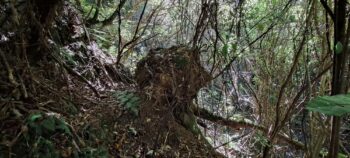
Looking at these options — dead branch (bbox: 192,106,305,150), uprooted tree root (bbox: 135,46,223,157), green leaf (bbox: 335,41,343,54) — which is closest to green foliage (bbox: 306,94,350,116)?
green leaf (bbox: 335,41,343,54)

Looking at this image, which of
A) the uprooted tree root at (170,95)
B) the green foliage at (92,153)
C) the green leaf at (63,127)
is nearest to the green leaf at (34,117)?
the green leaf at (63,127)

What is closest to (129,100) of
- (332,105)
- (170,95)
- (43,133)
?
(170,95)

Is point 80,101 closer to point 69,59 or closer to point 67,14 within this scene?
point 69,59

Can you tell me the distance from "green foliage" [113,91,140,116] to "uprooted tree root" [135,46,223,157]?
92 millimetres

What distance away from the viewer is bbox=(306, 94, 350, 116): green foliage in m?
1.07

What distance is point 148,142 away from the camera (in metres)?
2.82

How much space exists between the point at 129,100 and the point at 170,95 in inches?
15.1

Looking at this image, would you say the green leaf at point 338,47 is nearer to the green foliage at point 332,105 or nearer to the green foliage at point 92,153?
the green foliage at point 332,105

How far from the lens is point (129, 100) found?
312 cm

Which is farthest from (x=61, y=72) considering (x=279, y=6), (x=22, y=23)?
(x=279, y=6)

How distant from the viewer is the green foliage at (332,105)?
3.50 feet

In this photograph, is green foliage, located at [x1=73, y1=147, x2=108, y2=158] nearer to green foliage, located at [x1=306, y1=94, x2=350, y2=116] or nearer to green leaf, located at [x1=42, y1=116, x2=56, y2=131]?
green leaf, located at [x1=42, y1=116, x2=56, y2=131]

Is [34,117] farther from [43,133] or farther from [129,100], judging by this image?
[129,100]

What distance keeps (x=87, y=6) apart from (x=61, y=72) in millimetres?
1709
